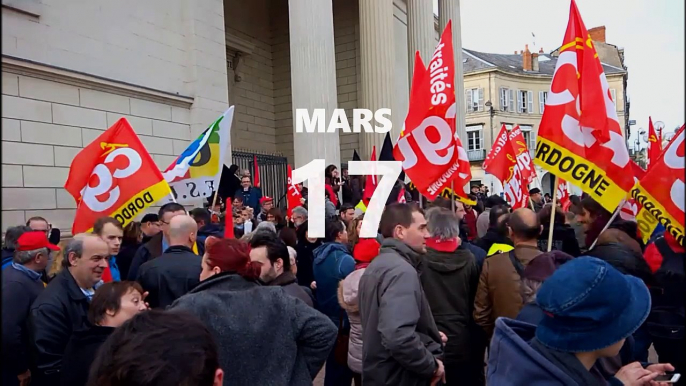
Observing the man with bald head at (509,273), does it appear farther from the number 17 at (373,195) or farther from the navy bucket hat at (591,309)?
the navy bucket hat at (591,309)

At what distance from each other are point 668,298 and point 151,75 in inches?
377

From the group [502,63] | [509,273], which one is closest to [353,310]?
[509,273]

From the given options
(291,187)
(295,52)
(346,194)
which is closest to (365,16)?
(295,52)

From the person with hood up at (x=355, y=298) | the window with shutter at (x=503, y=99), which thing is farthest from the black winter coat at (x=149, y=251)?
the window with shutter at (x=503, y=99)

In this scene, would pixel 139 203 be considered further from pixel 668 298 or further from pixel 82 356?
pixel 668 298

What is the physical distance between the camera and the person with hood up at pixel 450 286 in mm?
4246

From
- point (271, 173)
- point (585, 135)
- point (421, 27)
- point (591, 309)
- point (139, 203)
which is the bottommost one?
point (591, 309)

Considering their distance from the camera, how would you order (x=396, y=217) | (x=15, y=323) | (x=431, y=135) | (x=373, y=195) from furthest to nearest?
(x=373, y=195) < (x=431, y=135) < (x=15, y=323) < (x=396, y=217)

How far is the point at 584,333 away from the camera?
5.80ft

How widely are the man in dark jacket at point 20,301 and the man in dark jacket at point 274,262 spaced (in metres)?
1.60

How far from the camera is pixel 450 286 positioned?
4.27 meters

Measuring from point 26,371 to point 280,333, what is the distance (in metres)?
2.21

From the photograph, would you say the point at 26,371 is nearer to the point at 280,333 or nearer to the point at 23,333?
the point at 23,333

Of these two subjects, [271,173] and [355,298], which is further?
[271,173]
